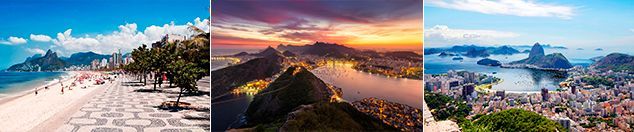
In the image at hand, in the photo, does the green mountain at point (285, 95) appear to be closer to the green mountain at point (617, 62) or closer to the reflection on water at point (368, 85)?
the reflection on water at point (368, 85)

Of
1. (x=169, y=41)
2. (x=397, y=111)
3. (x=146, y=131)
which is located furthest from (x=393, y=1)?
(x=146, y=131)

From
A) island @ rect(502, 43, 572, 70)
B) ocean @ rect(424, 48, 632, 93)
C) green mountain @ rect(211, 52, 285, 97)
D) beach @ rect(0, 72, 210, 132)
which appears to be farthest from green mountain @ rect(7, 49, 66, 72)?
island @ rect(502, 43, 572, 70)

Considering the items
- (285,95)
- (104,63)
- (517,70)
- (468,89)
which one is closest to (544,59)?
(517,70)

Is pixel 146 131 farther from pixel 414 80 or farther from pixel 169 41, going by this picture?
pixel 414 80

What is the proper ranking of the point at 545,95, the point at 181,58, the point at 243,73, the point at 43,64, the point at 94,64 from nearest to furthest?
the point at 545,95
the point at 43,64
the point at 243,73
the point at 94,64
the point at 181,58

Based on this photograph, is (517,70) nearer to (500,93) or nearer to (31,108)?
(500,93)
